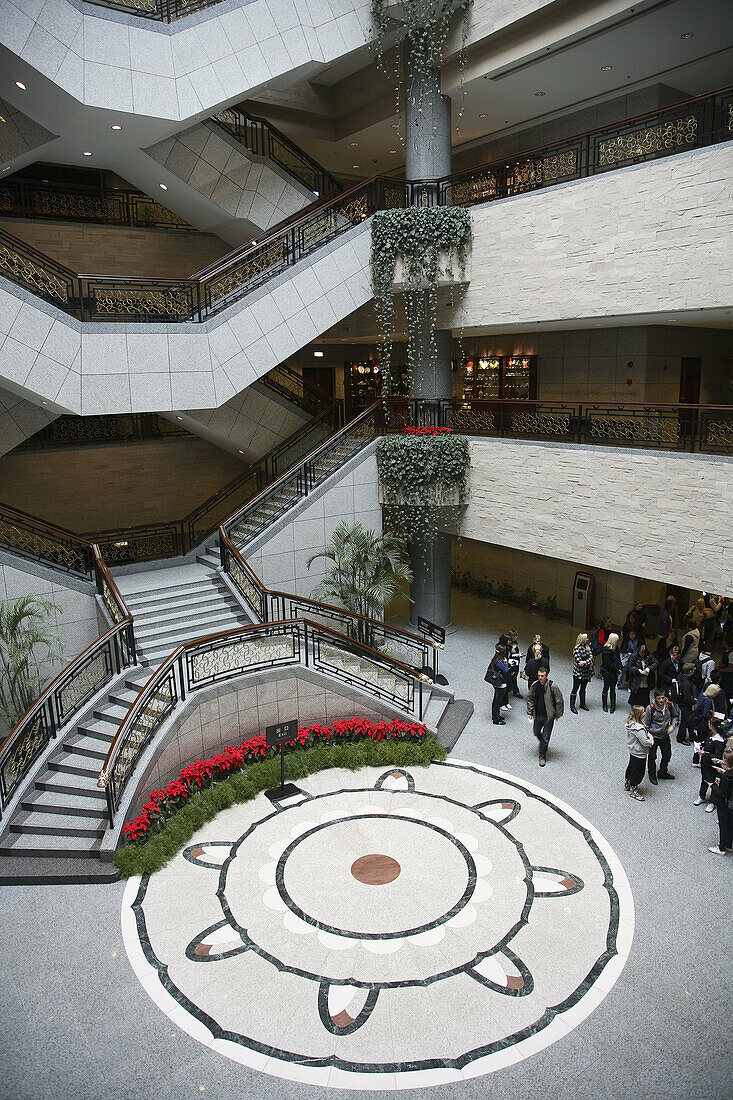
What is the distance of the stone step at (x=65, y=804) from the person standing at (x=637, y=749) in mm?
6795

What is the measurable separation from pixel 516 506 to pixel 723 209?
228 inches

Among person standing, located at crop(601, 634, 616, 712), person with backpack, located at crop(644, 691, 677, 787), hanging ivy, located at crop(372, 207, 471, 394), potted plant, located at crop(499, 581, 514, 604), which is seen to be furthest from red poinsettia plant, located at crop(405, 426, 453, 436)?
person with backpack, located at crop(644, 691, 677, 787)

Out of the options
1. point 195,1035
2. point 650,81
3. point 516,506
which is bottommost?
point 195,1035

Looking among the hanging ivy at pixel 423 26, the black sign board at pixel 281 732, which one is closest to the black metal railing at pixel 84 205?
the hanging ivy at pixel 423 26

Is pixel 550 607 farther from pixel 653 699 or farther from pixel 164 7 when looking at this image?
pixel 164 7

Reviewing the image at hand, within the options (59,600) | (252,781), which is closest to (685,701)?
(252,781)

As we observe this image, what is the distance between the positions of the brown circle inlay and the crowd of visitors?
3146 mm

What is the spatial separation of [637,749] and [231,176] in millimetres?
13257

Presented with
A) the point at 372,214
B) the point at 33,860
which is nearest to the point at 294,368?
the point at 372,214

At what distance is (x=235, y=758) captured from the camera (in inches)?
416

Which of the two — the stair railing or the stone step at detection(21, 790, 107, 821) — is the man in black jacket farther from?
the stone step at detection(21, 790, 107, 821)

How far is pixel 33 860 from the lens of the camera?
856 cm

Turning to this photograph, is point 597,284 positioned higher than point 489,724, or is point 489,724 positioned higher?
point 597,284

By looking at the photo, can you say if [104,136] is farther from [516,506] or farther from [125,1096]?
[125,1096]
